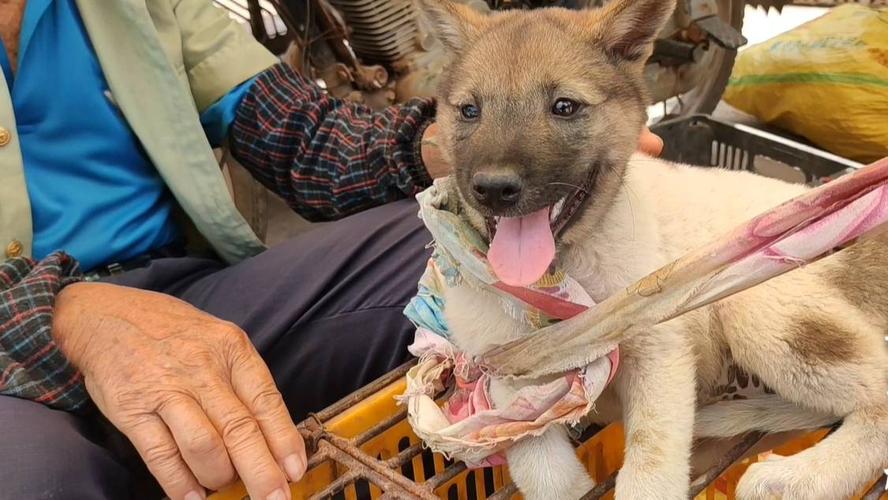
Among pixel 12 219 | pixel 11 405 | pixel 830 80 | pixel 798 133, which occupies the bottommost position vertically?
pixel 798 133

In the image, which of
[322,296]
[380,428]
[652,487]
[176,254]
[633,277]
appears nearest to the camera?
[652,487]

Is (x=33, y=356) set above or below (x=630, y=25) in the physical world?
below

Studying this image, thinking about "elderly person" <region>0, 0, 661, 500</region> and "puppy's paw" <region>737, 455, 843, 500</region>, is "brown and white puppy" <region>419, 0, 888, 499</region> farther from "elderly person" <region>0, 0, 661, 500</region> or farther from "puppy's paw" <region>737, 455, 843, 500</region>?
"elderly person" <region>0, 0, 661, 500</region>

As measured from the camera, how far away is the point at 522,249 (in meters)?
1.03

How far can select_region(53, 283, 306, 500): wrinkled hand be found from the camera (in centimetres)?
103

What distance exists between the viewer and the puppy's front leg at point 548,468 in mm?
1070

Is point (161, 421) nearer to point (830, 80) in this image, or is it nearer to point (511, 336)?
point (511, 336)

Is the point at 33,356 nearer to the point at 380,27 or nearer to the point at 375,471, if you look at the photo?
the point at 375,471

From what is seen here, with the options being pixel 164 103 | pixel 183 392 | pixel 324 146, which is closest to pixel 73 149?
pixel 164 103

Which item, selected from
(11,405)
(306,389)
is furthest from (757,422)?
(11,405)

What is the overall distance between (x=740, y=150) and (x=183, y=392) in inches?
63.4

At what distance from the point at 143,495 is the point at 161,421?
0.27 meters

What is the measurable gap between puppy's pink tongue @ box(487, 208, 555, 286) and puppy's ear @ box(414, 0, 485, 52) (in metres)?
0.31

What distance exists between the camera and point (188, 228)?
1.64m
